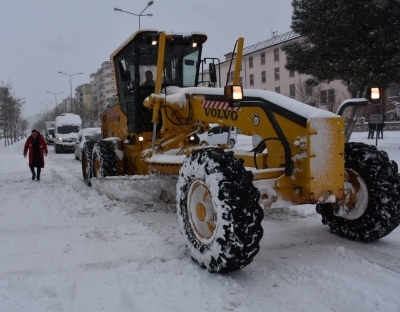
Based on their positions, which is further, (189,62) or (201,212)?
(189,62)

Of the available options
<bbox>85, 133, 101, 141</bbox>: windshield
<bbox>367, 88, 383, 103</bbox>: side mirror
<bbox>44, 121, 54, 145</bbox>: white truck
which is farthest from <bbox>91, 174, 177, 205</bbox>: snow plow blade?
<bbox>44, 121, 54, 145</bbox>: white truck

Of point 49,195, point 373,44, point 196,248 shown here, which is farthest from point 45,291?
point 373,44

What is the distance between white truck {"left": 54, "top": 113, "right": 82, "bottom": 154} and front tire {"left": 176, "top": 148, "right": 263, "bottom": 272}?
24221 millimetres

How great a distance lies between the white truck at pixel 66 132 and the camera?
87.9 ft

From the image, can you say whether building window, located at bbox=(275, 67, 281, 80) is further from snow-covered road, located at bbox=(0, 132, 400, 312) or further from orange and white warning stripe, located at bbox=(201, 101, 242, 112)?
orange and white warning stripe, located at bbox=(201, 101, 242, 112)

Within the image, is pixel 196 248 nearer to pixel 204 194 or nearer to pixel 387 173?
pixel 204 194

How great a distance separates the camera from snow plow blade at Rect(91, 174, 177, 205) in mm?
6535

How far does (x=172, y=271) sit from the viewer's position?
386cm

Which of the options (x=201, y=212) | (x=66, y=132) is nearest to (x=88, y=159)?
(x=201, y=212)

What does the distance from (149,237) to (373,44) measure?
49.8ft

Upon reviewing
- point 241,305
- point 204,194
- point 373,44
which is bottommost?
point 241,305

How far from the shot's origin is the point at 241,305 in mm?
3162

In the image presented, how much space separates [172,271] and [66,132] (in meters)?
26.7

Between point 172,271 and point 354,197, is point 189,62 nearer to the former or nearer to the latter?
point 354,197
